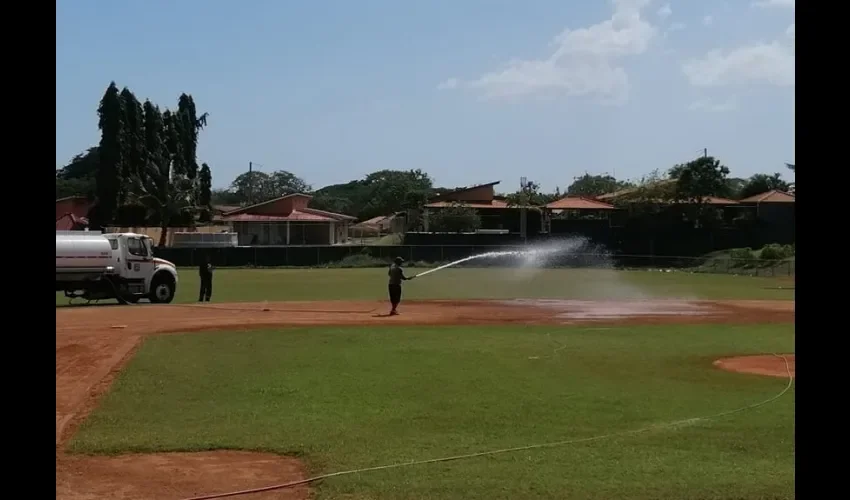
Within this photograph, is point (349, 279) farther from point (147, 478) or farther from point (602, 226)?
point (147, 478)

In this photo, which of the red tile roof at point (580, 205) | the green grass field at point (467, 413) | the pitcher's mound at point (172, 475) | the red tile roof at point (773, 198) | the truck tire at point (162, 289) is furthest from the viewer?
the red tile roof at point (580, 205)

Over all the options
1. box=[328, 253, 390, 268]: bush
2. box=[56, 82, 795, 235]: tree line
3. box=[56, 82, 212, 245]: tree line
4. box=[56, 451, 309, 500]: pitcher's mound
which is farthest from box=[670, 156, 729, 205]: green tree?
box=[56, 451, 309, 500]: pitcher's mound

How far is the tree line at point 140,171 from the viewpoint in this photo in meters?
89.4

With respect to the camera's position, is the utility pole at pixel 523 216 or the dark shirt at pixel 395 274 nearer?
the dark shirt at pixel 395 274

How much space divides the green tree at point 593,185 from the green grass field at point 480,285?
7958 cm

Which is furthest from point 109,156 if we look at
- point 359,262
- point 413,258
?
point 413,258

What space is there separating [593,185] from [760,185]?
59108mm

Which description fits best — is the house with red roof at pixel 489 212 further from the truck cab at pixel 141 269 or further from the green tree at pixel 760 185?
the truck cab at pixel 141 269

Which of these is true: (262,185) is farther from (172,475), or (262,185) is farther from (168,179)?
(172,475)

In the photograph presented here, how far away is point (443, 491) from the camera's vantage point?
9633 mm

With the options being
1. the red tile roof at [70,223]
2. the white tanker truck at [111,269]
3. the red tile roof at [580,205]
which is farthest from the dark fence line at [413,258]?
A: the white tanker truck at [111,269]
